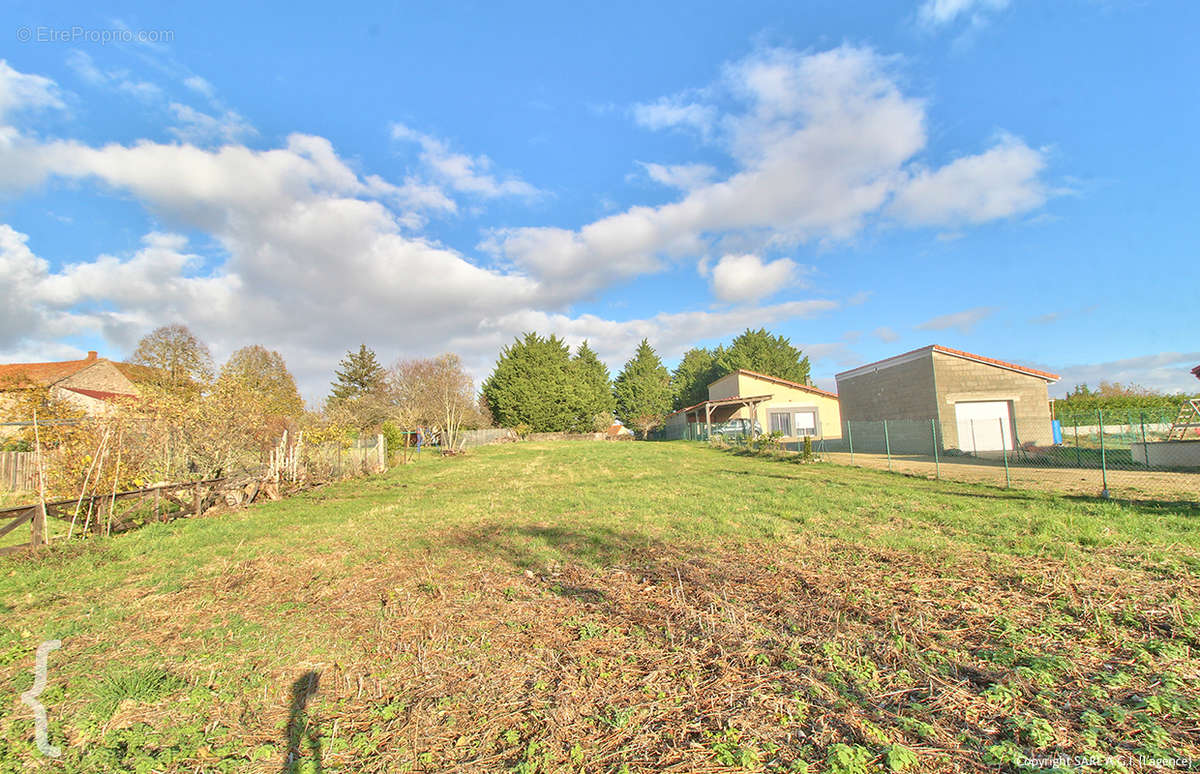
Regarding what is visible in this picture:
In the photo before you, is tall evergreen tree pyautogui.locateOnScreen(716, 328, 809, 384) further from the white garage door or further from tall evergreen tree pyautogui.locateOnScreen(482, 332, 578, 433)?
the white garage door

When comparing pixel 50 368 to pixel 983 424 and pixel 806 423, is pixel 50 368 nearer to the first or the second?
pixel 806 423

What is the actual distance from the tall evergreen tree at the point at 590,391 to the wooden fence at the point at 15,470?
3563 cm

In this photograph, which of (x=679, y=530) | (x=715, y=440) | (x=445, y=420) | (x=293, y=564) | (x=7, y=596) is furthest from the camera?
(x=445, y=420)

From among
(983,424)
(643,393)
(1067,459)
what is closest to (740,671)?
(1067,459)

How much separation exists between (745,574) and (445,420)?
126 feet

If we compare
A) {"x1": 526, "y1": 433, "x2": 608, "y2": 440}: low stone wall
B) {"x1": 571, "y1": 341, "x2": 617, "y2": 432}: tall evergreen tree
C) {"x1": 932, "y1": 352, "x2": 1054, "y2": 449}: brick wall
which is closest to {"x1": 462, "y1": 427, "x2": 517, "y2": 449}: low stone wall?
{"x1": 526, "y1": 433, "x2": 608, "y2": 440}: low stone wall

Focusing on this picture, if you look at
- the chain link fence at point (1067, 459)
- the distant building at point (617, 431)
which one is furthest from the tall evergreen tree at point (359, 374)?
the chain link fence at point (1067, 459)

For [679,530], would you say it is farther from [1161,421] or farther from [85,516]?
[1161,421]

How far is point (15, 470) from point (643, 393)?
161 feet

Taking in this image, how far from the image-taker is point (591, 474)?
16266 millimetres

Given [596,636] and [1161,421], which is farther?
[1161,421]

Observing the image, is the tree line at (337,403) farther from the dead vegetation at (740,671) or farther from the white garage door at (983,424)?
the white garage door at (983,424)

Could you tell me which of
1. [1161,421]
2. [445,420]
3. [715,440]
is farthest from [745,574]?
[445,420]

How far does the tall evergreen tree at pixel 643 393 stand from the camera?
57875 mm
